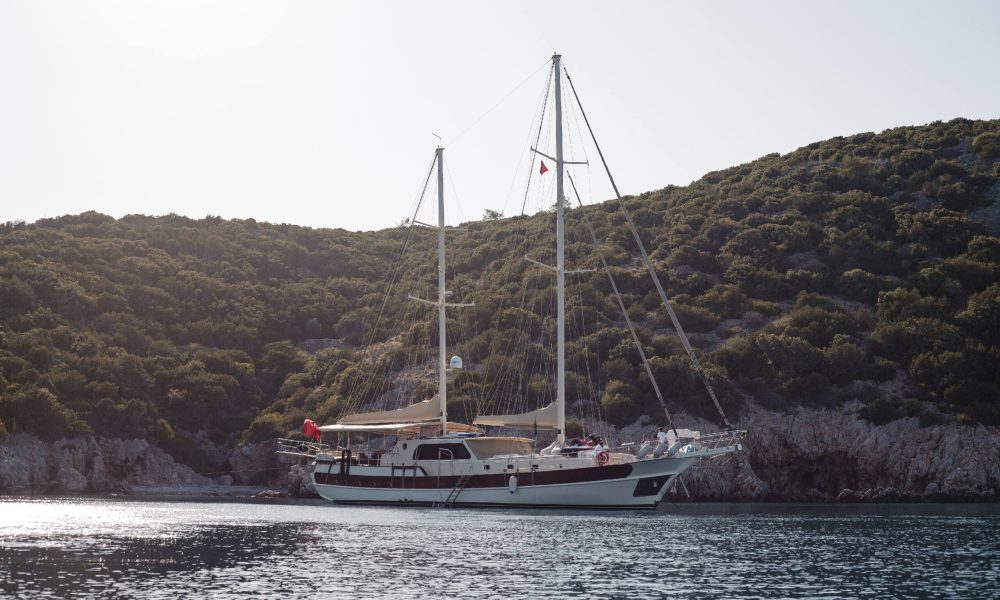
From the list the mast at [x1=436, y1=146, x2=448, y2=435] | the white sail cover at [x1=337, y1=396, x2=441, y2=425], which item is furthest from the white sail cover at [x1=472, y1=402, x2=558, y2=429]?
the white sail cover at [x1=337, y1=396, x2=441, y2=425]

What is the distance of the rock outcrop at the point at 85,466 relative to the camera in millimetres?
55625

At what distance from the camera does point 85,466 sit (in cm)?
5891

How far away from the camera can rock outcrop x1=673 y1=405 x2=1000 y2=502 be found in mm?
49250

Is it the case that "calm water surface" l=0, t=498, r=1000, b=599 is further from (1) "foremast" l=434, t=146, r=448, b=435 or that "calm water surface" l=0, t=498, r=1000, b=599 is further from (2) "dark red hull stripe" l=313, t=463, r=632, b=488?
(1) "foremast" l=434, t=146, r=448, b=435

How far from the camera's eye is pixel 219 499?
179 feet

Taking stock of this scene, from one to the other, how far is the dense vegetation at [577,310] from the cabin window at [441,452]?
1077 centimetres

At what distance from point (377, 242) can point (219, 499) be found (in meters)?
60.8

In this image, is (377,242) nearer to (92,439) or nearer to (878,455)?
(92,439)

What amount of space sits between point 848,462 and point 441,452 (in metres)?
20.6

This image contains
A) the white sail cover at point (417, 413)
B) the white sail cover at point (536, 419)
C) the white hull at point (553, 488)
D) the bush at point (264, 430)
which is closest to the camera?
the white hull at point (553, 488)

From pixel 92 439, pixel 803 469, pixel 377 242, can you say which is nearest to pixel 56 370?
pixel 92 439

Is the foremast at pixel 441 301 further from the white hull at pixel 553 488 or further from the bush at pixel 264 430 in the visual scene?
the bush at pixel 264 430

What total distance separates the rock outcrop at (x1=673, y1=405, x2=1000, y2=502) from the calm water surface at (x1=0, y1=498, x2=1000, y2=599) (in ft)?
18.9

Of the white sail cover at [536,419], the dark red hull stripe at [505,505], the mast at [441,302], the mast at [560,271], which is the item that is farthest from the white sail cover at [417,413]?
the mast at [560,271]
